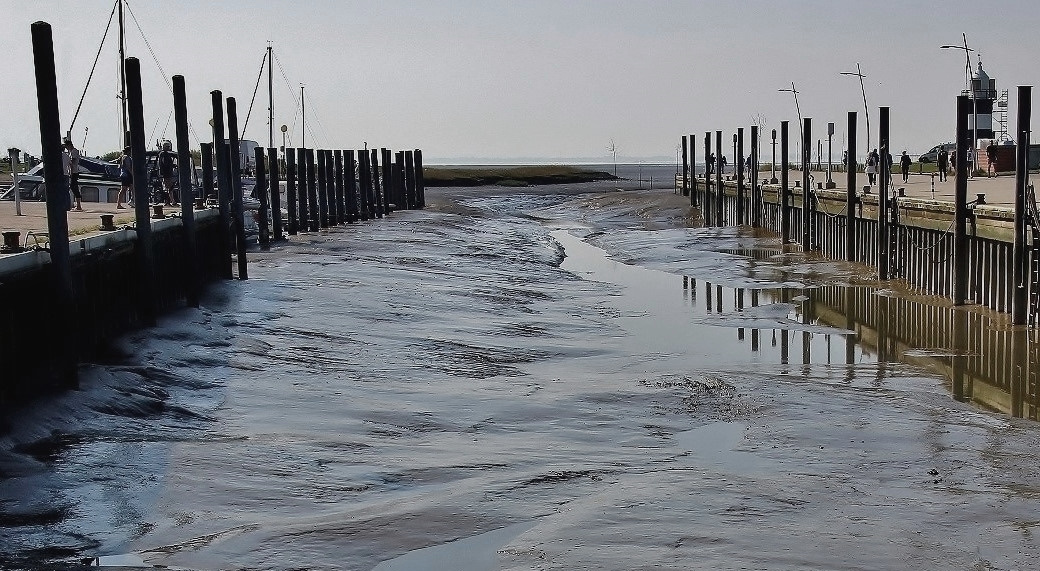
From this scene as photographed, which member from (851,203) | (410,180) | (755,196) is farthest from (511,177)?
(851,203)

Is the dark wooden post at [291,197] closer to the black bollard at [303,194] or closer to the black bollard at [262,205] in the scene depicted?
the black bollard at [303,194]

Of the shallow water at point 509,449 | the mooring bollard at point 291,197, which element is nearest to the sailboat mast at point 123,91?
the mooring bollard at point 291,197

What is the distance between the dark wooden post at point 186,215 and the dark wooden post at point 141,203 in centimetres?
248

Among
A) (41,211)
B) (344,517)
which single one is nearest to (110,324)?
(344,517)

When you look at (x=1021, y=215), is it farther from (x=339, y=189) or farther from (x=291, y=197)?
(x=339, y=189)

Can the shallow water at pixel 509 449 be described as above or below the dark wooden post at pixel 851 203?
below

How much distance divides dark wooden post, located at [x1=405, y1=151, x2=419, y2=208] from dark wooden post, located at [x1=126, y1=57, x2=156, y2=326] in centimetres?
4640

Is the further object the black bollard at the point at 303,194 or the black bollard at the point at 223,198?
the black bollard at the point at 303,194

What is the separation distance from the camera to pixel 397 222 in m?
50.7

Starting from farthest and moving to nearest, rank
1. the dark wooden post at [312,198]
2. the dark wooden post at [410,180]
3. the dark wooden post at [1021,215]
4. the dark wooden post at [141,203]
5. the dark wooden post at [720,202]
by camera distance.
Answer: the dark wooden post at [410,180] → the dark wooden post at [720,202] → the dark wooden post at [312,198] → the dark wooden post at [1021,215] → the dark wooden post at [141,203]

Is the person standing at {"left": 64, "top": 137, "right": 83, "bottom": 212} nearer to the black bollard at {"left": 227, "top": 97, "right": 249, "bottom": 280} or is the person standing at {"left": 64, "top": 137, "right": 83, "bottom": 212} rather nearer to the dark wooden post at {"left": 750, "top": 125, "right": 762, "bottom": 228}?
the black bollard at {"left": 227, "top": 97, "right": 249, "bottom": 280}

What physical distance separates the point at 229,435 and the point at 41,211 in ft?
55.5

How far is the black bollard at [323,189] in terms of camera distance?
44.8m

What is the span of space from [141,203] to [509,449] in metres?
7.97
